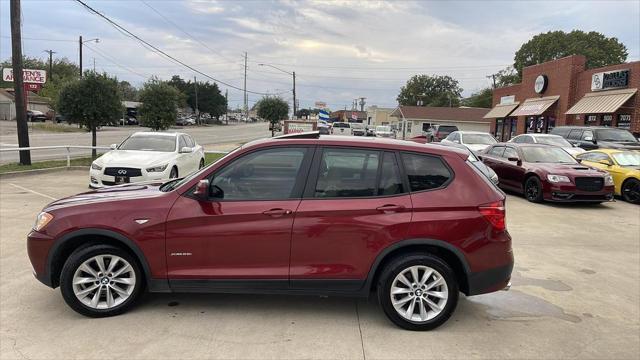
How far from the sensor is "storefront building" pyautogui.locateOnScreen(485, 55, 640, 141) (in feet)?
83.8

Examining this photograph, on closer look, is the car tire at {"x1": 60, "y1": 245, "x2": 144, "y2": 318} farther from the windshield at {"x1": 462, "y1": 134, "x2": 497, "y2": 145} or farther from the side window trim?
the windshield at {"x1": 462, "y1": 134, "x2": 497, "y2": 145}

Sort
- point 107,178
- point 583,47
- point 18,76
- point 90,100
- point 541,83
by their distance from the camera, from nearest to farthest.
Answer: point 107,178 < point 18,76 < point 90,100 < point 541,83 < point 583,47

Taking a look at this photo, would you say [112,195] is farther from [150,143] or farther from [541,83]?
[541,83]

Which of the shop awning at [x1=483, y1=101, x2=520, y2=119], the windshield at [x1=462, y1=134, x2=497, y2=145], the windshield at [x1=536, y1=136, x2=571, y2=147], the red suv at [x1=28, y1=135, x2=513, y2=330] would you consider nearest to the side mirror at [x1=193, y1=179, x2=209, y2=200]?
the red suv at [x1=28, y1=135, x2=513, y2=330]

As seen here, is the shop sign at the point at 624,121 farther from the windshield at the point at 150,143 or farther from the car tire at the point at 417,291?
the car tire at the point at 417,291

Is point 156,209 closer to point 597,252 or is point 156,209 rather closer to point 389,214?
point 389,214

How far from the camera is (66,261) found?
170 inches

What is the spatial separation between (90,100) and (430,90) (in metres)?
94.0

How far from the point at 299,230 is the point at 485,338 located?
6.10 ft

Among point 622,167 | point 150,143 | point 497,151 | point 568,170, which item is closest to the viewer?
point 568,170

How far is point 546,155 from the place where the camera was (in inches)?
505

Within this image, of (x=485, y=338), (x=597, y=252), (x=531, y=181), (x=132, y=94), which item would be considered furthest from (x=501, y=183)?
(x=132, y=94)

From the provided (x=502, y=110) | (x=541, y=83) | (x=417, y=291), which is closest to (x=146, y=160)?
(x=417, y=291)

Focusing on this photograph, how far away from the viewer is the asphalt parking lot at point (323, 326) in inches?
151
